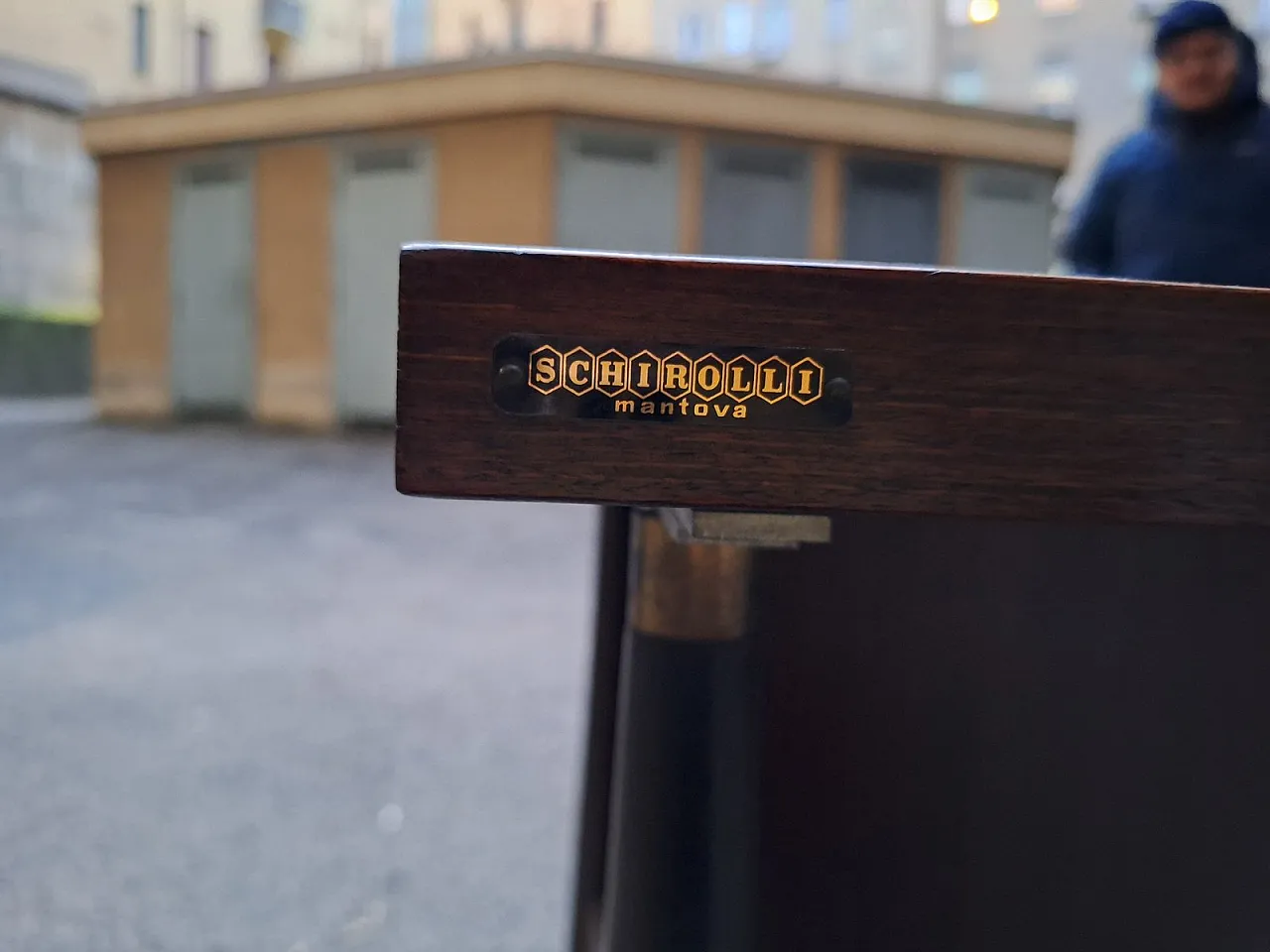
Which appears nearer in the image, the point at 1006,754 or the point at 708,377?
the point at 708,377

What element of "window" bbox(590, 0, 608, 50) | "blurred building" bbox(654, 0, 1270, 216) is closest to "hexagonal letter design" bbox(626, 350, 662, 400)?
"window" bbox(590, 0, 608, 50)

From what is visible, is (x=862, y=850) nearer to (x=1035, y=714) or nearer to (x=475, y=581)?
(x=1035, y=714)

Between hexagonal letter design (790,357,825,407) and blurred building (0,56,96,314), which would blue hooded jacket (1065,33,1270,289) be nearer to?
hexagonal letter design (790,357,825,407)

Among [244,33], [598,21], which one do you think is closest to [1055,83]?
[598,21]

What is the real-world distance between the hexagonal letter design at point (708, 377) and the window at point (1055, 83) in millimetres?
19480

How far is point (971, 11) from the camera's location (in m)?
17.8

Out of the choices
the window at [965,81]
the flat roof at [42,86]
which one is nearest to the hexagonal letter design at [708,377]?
the flat roof at [42,86]

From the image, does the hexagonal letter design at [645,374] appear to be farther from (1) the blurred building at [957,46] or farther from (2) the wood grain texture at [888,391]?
(1) the blurred building at [957,46]

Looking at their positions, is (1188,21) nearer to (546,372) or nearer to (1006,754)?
(1006,754)

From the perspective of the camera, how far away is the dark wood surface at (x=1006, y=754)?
2.35 feet

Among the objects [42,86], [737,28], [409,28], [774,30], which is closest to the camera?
[42,86]

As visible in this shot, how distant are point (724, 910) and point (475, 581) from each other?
2674mm

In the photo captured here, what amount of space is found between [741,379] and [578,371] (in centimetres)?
6

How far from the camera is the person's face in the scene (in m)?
1.53
